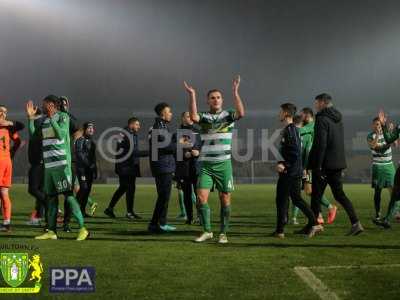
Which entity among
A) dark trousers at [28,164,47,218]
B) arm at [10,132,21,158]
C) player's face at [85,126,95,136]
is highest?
player's face at [85,126,95,136]

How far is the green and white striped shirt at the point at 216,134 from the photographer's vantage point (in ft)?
26.5

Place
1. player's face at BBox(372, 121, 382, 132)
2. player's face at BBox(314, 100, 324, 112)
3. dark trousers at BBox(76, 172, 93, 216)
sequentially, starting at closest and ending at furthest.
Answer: player's face at BBox(314, 100, 324, 112) < player's face at BBox(372, 121, 382, 132) < dark trousers at BBox(76, 172, 93, 216)

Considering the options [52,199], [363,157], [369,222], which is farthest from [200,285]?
[363,157]

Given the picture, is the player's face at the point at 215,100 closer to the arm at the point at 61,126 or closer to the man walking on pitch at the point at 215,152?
the man walking on pitch at the point at 215,152

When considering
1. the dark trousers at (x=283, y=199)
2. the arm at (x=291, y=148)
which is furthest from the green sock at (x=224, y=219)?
the arm at (x=291, y=148)

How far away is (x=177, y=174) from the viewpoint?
38.4ft

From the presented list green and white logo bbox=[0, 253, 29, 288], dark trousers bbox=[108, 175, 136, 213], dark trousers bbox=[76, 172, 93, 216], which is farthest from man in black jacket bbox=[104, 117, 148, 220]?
green and white logo bbox=[0, 253, 29, 288]

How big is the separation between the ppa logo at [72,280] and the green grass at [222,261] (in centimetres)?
7

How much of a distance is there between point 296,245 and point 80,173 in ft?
20.7

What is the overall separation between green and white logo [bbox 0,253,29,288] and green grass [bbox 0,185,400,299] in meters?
0.23

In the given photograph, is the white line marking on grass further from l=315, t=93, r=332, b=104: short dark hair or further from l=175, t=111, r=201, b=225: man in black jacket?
l=175, t=111, r=201, b=225: man in black jacket

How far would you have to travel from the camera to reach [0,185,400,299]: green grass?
4.88 m

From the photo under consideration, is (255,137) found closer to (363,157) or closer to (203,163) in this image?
(363,157)

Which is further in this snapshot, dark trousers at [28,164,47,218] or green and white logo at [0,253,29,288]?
dark trousers at [28,164,47,218]
